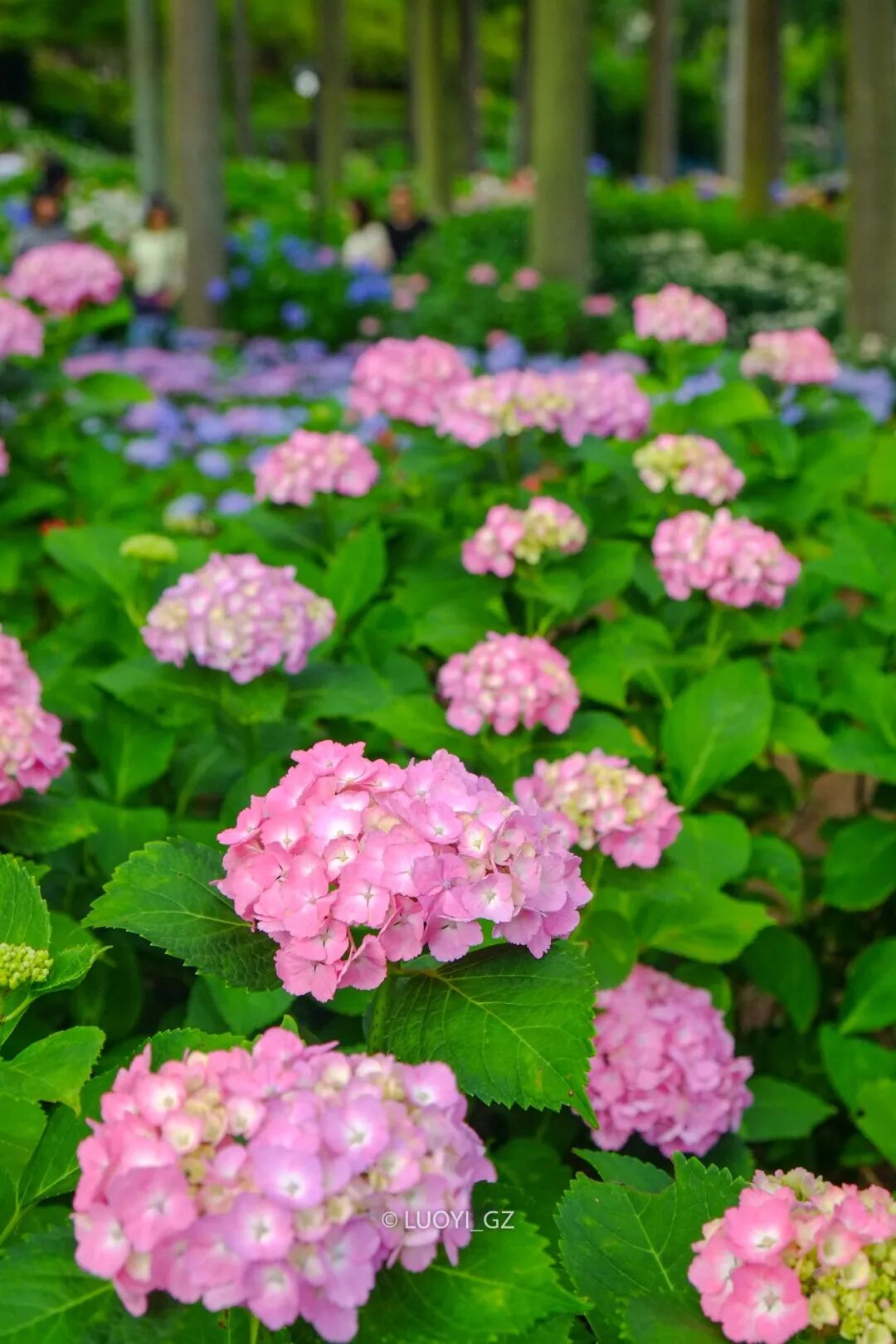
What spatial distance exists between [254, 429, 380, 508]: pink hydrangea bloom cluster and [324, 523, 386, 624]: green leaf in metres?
0.24

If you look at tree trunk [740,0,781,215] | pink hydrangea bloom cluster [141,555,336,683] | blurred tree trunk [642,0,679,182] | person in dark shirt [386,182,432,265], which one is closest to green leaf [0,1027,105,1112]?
pink hydrangea bloom cluster [141,555,336,683]

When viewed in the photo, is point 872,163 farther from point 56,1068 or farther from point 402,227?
point 56,1068

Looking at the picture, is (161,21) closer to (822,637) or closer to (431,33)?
(431,33)

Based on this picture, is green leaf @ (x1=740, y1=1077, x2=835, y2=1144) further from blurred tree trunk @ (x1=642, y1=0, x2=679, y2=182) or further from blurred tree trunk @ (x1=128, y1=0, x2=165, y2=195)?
blurred tree trunk @ (x1=642, y1=0, x2=679, y2=182)

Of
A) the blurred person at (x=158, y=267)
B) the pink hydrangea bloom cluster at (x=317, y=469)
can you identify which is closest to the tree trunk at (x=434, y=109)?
the blurred person at (x=158, y=267)

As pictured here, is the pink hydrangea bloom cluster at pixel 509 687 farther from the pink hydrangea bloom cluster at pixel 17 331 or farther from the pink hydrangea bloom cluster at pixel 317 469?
the pink hydrangea bloom cluster at pixel 17 331

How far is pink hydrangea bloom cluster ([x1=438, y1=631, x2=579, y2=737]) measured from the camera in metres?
2.27

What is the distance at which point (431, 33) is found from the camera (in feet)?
56.1

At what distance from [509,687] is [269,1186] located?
1.34 m

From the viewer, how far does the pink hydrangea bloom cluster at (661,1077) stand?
6.61 ft

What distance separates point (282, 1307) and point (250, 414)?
19.1 ft

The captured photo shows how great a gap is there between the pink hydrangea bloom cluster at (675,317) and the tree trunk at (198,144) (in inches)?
257

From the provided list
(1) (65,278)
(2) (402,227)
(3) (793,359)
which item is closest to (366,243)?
(2) (402,227)

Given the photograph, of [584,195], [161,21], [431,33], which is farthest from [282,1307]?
[161,21]
